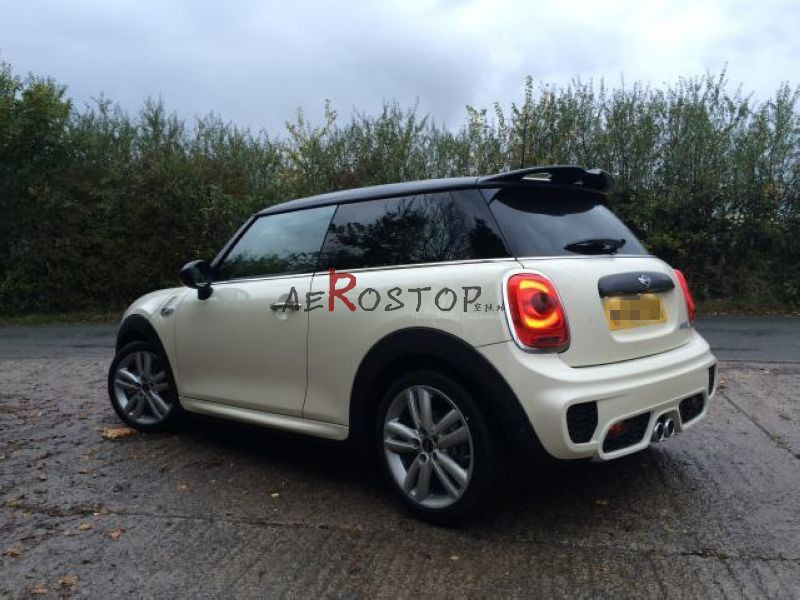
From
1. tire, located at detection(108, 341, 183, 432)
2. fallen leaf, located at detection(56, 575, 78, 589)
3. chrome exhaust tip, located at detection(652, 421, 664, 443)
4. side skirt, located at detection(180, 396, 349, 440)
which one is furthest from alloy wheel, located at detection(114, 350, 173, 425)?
chrome exhaust tip, located at detection(652, 421, 664, 443)

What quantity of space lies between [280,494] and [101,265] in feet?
42.3

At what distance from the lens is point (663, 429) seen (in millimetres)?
3217

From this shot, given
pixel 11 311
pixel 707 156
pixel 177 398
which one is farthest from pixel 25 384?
pixel 707 156

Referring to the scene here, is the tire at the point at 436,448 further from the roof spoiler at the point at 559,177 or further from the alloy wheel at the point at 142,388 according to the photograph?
the alloy wheel at the point at 142,388

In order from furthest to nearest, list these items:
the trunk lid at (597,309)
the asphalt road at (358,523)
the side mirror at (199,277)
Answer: the side mirror at (199,277) < the trunk lid at (597,309) < the asphalt road at (358,523)

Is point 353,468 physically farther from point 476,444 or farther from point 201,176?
point 201,176

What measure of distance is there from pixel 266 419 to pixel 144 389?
152 centimetres

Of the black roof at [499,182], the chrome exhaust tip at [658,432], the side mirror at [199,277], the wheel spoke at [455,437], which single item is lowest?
the chrome exhaust tip at [658,432]

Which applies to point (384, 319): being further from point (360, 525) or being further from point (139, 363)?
point (139, 363)

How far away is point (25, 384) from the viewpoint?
748 centimetres

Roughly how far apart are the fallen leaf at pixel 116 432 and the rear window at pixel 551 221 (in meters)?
3.31

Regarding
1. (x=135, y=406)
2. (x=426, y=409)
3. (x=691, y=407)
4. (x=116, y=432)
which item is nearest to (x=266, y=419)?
(x=426, y=409)

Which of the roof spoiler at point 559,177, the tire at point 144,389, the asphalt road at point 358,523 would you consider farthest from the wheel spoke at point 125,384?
the roof spoiler at point 559,177

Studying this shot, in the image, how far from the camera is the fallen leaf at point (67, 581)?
2.83 m
